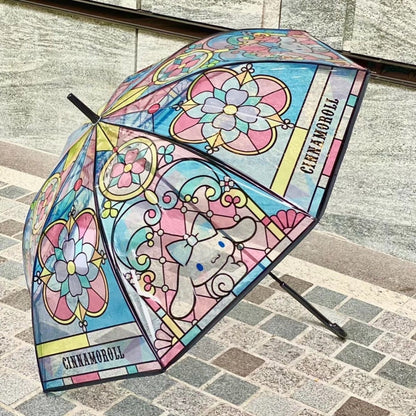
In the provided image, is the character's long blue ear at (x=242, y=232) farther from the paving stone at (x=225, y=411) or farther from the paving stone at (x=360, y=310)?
the paving stone at (x=360, y=310)

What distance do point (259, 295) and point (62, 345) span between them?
1734 mm

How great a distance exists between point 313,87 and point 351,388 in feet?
5.13

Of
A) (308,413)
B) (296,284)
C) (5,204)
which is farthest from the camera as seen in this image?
(5,204)

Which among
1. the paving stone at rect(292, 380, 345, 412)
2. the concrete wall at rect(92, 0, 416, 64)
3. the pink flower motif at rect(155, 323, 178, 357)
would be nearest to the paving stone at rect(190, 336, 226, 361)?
the paving stone at rect(292, 380, 345, 412)

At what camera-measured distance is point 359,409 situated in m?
4.09

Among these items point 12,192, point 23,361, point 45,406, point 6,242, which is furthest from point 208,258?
point 12,192

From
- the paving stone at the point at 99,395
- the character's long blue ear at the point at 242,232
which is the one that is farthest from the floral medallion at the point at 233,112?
the paving stone at the point at 99,395

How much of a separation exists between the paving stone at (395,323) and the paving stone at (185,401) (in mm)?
1139

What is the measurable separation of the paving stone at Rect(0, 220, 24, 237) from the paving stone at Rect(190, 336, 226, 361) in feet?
5.76

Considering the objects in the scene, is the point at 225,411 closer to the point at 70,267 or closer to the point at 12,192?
the point at 70,267

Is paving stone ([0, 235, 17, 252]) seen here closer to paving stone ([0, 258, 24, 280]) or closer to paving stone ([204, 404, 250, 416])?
paving stone ([0, 258, 24, 280])

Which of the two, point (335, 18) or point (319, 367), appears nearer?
point (319, 367)

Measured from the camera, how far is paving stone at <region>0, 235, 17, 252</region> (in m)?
5.61

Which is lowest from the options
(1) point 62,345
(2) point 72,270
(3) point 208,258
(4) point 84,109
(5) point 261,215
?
(1) point 62,345
